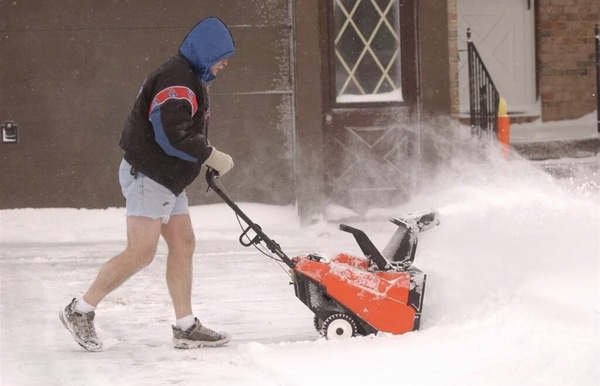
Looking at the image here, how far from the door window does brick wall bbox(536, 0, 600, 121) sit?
4559mm

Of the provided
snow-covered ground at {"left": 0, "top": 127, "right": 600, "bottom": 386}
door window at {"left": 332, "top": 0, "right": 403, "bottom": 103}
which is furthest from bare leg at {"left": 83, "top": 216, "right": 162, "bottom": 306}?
door window at {"left": 332, "top": 0, "right": 403, "bottom": 103}

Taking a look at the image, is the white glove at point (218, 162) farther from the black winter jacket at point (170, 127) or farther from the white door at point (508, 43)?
the white door at point (508, 43)

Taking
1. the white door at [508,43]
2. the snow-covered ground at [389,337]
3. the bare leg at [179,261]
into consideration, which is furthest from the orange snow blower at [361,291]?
the white door at [508,43]

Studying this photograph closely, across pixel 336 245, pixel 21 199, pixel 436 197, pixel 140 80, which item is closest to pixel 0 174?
pixel 21 199

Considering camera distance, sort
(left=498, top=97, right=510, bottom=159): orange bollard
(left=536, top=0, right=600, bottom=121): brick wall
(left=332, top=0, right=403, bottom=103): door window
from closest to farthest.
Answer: (left=332, top=0, right=403, bottom=103): door window → (left=498, top=97, right=510, bottom=159): orange bollard → (left=536, top=0, right=600, bottom=121): brick wall

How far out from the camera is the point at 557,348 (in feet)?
20.1

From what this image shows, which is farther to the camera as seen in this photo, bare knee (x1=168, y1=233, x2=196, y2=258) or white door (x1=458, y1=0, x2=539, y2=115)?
white door (x1=458, y1=0, x2=539, y2=115)

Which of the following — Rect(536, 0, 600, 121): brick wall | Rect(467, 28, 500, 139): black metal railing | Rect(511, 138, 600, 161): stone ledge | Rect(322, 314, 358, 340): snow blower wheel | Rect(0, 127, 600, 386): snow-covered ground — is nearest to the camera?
Rect(0, 127, 600, 386): snow-covered ground

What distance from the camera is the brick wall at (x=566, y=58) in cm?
1767

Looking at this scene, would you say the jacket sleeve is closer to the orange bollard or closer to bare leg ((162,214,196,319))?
bare leg ((162,214,196,319))

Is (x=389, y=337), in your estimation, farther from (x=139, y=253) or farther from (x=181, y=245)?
(x=139, y=253)

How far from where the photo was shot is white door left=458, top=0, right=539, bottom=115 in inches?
700

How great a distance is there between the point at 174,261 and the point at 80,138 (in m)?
6.61

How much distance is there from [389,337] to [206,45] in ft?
6.48
